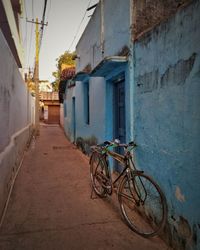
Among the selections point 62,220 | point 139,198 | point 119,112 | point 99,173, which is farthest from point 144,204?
point 119,112

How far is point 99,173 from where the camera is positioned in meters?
4.29

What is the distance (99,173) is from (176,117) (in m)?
2.10

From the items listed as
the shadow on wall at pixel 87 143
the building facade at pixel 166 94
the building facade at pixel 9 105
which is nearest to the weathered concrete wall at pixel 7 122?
the building facade at pixel 9 105

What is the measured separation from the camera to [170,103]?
2.77 metres

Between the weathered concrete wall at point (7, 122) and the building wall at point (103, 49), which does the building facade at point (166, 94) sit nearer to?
the building wall at point (103, 49)

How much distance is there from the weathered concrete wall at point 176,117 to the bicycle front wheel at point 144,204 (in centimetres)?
13

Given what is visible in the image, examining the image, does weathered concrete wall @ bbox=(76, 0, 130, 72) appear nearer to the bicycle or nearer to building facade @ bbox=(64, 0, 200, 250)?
building facade @ bbox=(64, 0, 200, 250)

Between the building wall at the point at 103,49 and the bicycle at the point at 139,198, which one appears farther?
the building wall at the point at 103,49

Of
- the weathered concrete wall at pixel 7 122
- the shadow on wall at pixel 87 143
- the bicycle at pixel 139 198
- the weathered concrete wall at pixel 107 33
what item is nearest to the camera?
the bicycle at pixel 139 198

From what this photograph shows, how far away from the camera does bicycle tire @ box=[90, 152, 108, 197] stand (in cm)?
412

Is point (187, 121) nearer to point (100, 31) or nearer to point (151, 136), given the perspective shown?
point (151, 136)

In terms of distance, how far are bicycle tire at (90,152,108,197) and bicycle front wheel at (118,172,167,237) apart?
0.55 m

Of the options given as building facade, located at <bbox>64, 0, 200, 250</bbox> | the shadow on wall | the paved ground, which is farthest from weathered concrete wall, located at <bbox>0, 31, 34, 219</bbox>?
the shadow on wall

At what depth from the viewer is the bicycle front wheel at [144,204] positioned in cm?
292
